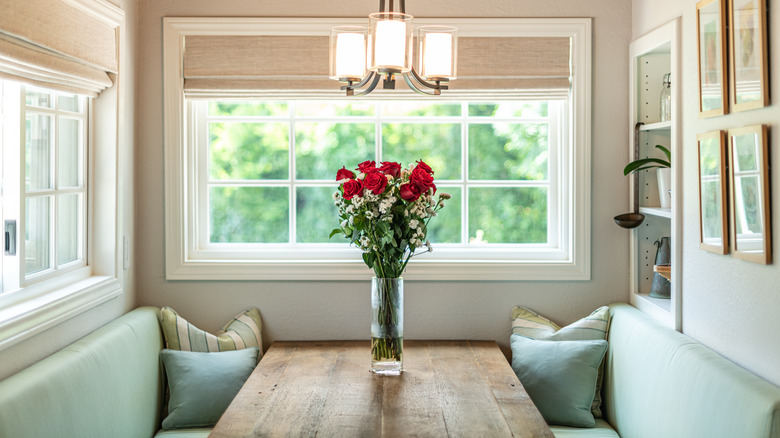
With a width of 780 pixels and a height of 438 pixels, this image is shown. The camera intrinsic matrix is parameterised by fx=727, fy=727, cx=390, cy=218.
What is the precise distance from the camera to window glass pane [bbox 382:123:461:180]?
135 inches

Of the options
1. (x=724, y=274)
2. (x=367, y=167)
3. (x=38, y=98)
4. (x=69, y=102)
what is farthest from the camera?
(x=69, y=102)

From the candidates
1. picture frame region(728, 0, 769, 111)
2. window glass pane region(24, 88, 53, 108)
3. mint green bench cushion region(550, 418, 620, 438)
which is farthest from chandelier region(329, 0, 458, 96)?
mint green bench cushion region(550, 418, 620, 438)

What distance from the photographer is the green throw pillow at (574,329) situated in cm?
312

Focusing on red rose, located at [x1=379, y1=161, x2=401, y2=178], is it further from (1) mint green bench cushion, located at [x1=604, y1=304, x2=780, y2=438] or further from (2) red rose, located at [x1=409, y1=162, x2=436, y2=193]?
(1) mint green bench cushion, located at [x1=604, y1=304, x2=780, y2=438]

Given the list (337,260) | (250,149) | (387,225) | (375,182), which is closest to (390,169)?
(375,182)

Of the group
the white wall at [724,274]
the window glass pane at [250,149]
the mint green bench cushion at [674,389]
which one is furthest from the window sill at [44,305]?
the white wall at [724,274]

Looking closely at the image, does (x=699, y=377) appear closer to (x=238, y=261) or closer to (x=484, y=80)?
(x=484, y=80)

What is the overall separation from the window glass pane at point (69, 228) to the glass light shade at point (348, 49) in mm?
1299

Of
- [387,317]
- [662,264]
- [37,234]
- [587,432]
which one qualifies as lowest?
[587,432]

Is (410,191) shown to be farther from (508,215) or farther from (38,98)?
(38,98)

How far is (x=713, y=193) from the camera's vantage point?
2367 mm

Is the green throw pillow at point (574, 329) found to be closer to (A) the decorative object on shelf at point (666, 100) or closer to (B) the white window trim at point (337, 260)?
(B) the white window trim at point (337, 260)

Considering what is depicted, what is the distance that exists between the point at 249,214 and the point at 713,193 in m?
2.03

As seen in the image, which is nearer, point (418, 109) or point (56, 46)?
point (56, 46)
